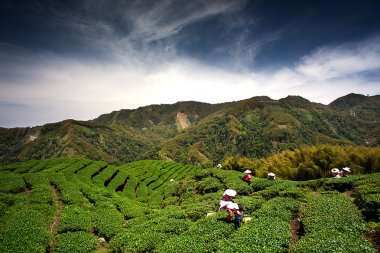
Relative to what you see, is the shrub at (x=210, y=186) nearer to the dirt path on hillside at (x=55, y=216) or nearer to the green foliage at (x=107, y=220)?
the green foliage at (x=107, y=220)

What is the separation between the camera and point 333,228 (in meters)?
14.1

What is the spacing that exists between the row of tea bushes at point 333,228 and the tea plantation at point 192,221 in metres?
0.05

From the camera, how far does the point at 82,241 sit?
733 inches

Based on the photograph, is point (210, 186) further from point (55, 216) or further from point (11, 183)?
point (11, 183)

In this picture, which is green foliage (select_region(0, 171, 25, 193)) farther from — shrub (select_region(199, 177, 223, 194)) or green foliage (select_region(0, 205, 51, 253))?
shrub (select_region(199, 177, 223, 194))

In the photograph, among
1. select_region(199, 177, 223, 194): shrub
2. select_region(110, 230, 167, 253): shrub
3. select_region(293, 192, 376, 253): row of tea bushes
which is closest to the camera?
select_region(293, 192, 376, 253): row of tea bushes

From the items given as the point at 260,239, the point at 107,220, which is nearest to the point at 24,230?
the point at 107,220

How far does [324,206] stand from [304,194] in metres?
4.74

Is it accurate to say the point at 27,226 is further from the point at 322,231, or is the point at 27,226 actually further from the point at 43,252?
the point at 322,231

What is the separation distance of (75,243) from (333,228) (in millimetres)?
17582

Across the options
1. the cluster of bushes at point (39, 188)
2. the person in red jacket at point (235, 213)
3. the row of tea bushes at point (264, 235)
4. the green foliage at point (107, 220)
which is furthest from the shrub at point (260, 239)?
the cluster of bushes at point (39, 188)

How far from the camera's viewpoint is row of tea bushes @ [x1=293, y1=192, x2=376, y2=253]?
38.0ft

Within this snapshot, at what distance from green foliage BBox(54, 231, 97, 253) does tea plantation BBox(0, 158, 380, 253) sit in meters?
0.07

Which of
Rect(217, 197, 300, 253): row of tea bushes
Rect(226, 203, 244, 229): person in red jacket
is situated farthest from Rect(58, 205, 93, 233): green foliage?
Rect(217, 197, 300, 253): row of tea bushes
